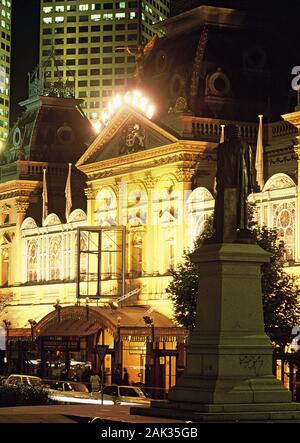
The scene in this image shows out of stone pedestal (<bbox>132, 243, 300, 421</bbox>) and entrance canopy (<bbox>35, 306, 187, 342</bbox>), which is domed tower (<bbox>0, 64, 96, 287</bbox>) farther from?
stone pedestal (<bbox>132, 243, 300, 421</bbox>)

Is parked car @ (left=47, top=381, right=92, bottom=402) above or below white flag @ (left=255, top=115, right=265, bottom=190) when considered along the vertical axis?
below

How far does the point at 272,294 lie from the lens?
2346 inches

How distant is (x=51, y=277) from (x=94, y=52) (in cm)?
10481

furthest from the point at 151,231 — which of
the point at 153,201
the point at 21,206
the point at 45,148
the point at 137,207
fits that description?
the point at 45,148

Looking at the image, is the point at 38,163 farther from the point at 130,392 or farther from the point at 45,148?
the point at 130,392

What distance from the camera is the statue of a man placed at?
3416 cm

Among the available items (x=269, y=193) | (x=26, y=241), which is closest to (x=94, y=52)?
(x=26, y=241)

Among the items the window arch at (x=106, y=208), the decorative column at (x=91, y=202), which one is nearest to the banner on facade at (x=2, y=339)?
the decorative column at (x=91, y=202)

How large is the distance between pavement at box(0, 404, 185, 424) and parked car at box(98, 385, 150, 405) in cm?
1526

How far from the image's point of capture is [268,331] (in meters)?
58.8

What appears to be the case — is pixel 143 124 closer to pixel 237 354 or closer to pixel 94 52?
pixel 237 354

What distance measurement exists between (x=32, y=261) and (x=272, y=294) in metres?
34.0

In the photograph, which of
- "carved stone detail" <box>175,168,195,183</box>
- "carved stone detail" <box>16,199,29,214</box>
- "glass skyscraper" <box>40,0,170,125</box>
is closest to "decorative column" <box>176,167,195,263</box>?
"carved stone detail" <box>175,168,195,183</box>
